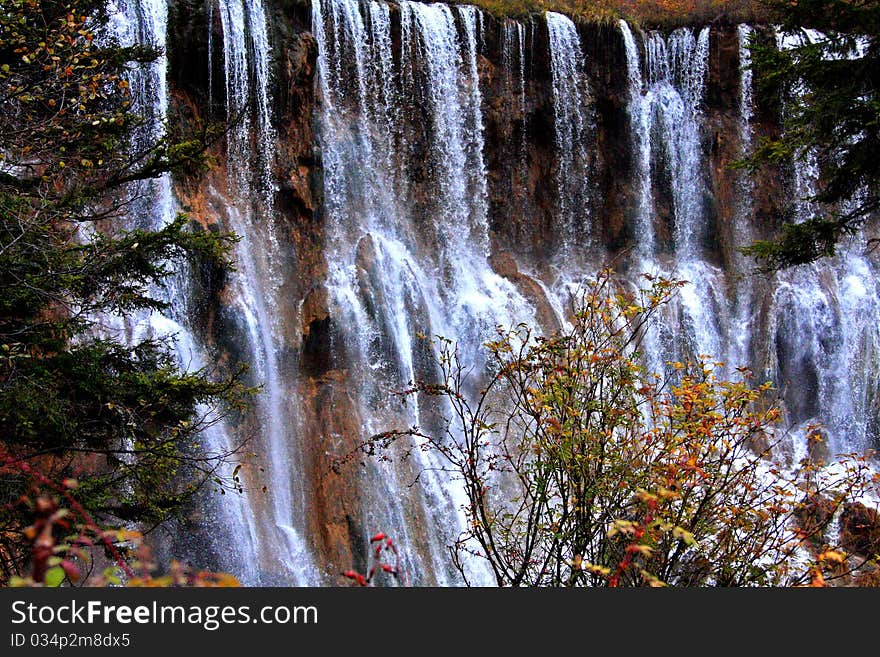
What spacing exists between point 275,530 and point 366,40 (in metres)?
10.2

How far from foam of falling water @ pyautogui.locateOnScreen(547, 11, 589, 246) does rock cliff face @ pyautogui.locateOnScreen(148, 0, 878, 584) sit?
0.07m

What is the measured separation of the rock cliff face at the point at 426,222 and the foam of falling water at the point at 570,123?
7 cm

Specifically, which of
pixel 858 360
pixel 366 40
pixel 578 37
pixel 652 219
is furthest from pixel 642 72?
pixel 858 360

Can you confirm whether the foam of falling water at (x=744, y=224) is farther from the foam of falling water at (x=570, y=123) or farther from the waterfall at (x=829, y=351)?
the foam of falling water at (x=570, y=123)

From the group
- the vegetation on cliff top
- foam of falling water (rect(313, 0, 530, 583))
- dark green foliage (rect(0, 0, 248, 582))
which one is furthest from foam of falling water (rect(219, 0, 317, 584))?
the vegetation on cliff top

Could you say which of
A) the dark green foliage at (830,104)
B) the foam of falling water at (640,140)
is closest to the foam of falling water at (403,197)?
the foam of falling water at (640,140)

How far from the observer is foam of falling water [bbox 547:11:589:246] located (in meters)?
18.6

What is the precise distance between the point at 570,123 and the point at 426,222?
4.62m

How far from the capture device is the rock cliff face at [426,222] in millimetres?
13148

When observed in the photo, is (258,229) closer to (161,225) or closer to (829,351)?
(161,225)

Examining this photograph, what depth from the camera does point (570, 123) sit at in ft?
62.0

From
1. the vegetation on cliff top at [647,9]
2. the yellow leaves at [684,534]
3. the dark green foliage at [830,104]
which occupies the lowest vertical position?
the yellow leaves at [684,534]

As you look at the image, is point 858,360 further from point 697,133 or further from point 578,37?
point 578,37

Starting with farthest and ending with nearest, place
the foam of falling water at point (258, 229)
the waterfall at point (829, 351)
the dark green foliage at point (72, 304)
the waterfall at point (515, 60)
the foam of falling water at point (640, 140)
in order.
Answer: the foam of falling water at point (640, 140)
the waterfall at point (829, 351)
the waterfall at point (515, 60)
the foam of falling water at point (258, 229)
the dark green foliage at point (72, 304)
